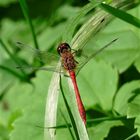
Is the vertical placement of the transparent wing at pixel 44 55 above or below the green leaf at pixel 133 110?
above

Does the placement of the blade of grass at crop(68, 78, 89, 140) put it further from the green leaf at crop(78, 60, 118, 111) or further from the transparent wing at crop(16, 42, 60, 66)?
the green leaf at crop(78, 60, 118, 111)

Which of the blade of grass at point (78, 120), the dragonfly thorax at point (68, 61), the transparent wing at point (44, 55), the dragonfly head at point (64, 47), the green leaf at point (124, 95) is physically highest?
the transparent wing at point (44, 55)

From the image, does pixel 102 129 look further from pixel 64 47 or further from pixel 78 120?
A: pixel 64 47

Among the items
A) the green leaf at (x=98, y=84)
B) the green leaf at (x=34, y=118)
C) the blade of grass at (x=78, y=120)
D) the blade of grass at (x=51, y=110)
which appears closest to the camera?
the blade of grass at (x=78, y=120)

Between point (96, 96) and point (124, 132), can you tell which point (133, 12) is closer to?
point (96, 96)

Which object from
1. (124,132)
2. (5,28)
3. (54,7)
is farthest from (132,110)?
(5,28)

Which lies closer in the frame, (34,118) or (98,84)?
(34,118)

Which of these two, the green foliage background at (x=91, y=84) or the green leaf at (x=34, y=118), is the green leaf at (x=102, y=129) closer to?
the green foliage background at (x=91, y=84)

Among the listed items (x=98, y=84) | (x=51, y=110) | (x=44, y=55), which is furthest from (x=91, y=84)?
(x=51, y=110)

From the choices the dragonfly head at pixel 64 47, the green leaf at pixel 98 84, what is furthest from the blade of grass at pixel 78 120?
the green leaf at pixel 98 84
